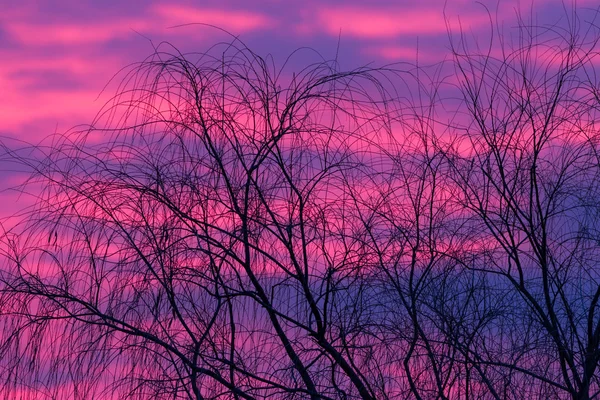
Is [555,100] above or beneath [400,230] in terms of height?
above

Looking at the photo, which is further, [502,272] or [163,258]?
[502,272]

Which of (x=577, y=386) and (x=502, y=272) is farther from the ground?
(x=502, y=272)

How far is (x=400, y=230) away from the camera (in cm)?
520

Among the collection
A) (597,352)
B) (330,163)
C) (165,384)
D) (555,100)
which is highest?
(555,100)

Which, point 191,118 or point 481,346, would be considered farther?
point 481,346

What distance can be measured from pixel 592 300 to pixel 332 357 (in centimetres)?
143

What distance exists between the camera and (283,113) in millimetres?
4898

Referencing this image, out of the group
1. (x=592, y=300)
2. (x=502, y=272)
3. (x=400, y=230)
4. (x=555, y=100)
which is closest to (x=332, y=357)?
(x=400, y=230)

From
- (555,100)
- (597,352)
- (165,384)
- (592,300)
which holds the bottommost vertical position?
(165,384)

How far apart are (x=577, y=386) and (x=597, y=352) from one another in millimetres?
240

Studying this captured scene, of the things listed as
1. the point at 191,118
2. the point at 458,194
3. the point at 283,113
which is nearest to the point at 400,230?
the point at 458,194

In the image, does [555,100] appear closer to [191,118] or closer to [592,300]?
[592,300]

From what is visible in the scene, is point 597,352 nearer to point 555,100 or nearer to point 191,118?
point 555,100

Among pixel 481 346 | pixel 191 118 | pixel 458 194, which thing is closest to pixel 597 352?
pixel 481 346
